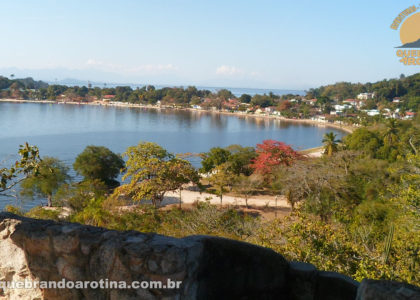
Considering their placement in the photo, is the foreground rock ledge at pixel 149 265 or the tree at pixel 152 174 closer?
the foreground rock ledge at pixel 149 265

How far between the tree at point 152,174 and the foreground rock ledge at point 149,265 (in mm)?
13068

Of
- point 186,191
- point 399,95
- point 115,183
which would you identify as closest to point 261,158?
point 186,191

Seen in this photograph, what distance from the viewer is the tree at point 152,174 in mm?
16172

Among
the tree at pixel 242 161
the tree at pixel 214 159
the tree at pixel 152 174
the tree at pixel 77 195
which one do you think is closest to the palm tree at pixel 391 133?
the tree at pixel 242 161

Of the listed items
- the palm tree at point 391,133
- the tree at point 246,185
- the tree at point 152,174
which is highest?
the palm tree at point 391,133

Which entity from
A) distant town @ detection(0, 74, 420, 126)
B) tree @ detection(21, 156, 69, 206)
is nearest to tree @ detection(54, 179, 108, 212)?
tree @ detection(21, 156, 69, 206)

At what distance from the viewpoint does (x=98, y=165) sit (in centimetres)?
2294

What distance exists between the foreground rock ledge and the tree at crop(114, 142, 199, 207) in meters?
13.1

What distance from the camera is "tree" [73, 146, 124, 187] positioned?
22.8 meters

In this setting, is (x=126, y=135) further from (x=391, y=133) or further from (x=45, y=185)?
(x=391, y=133)

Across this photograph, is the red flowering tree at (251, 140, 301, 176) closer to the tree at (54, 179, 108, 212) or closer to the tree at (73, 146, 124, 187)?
the tree at (54, 179, 108, 212)

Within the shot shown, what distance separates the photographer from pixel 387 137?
102 ft

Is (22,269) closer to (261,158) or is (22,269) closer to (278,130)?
(261,158)

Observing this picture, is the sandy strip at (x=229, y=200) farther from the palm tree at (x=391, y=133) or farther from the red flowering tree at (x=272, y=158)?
the palm tree at (x=391, y=133)
